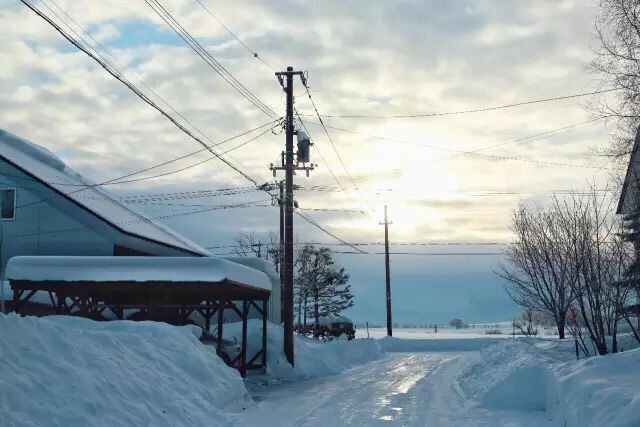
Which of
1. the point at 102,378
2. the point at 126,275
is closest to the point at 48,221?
the point at 126,275

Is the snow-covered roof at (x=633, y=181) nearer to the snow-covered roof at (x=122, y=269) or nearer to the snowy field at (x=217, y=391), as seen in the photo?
the snowy field at (x=217, y=391)

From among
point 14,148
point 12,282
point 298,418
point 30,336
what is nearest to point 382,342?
point 14,148

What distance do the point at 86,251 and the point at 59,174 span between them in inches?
220

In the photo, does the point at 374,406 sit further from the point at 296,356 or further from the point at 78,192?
the point at 78,192

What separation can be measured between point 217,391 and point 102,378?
14.2ft

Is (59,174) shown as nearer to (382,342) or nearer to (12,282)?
(12,282)

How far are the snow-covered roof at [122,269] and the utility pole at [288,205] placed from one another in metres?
5.28

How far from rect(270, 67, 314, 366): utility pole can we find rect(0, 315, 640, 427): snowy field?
4.06 metres

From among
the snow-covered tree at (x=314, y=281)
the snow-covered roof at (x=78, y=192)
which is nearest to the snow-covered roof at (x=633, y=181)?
the snow-covered roof at (x=78, y=192)

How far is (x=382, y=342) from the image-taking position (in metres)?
51.2

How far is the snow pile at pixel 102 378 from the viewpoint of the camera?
8.67m

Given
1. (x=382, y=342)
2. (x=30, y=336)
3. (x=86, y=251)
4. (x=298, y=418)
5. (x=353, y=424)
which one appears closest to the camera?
(x=30, y=336)

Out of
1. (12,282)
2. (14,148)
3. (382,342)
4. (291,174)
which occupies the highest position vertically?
(14,148)

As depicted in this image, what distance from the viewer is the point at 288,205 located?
26156 millimetres
